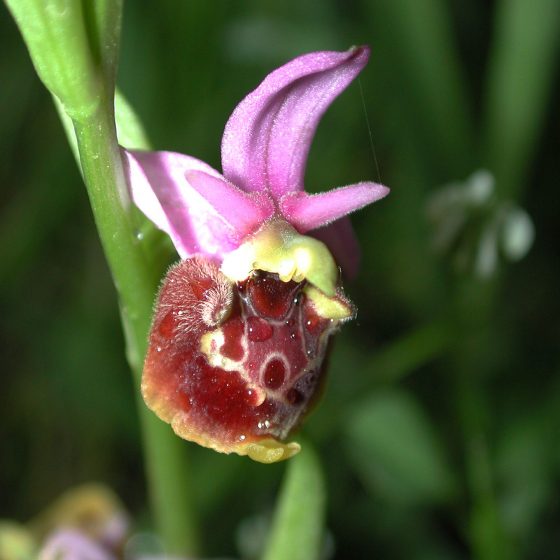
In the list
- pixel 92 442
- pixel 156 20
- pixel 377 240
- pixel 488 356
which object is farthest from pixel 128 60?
pixel 488 356

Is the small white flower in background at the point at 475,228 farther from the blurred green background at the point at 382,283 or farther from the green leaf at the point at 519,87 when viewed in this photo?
the green leaf at the point at 519,87

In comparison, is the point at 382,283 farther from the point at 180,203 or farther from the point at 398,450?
the point at 180,203

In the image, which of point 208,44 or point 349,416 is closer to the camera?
point 349,416

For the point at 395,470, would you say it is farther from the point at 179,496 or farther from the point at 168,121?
the point at 168,121

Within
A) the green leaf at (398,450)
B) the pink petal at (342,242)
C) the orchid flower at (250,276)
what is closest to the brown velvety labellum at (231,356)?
the orchid flower at (250,276)

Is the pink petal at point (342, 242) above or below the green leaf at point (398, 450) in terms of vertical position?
above

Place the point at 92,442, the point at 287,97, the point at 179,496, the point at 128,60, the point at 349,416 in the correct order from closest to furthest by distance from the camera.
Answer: the point at 287,97, the point at 179,496, the point at 349,416, the point at 128,60, the point at 92,442
